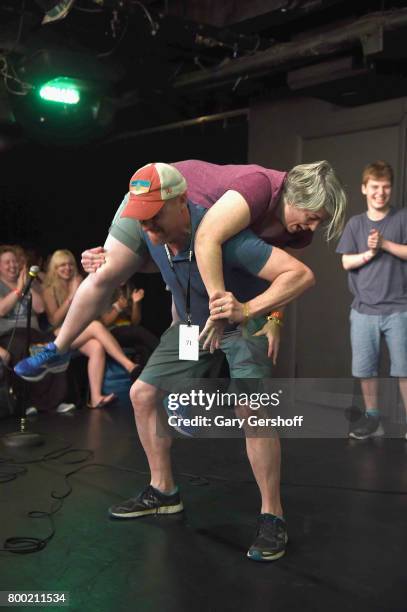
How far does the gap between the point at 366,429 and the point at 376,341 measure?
54 centimetres

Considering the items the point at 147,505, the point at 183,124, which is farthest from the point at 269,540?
the point at 183,124

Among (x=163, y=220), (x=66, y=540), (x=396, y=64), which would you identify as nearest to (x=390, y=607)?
(x=66, y=540)

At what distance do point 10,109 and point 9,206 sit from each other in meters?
1.30

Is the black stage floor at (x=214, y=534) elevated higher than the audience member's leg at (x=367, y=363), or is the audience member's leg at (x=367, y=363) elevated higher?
the audience member's leg at (x=367, y=363)

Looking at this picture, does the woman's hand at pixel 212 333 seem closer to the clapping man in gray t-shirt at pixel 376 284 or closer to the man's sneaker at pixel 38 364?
the man's sneaker at pixel 38 364

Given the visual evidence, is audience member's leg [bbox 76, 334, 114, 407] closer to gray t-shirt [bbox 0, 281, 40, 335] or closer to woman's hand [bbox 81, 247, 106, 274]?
gray t-shirt [bbox 0, 281, 40, 335]

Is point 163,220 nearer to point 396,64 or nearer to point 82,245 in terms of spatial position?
point 396,64

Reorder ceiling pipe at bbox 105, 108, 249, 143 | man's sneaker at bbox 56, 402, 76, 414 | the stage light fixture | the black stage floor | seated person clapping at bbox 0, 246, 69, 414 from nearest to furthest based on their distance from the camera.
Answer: the black stage floor
the stage light fixture
seated person clapping at bbox 0, 246, 69, 414
man's sneaker at bbox 56, 402, 76, 414
ceiling pipe at bbox 105, 108, 249, 143

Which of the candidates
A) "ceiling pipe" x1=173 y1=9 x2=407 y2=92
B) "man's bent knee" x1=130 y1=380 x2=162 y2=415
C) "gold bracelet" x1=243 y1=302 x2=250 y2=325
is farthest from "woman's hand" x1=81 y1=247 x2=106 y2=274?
"ceiling pipe" x1=173 y1=9 x2=407 y2=92

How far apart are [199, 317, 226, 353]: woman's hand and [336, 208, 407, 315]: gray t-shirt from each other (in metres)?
2.06

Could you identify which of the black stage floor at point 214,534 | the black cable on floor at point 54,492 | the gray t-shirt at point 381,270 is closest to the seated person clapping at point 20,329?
the black stage floor at point 214,534

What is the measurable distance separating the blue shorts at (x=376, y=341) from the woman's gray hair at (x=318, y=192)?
1852 mm

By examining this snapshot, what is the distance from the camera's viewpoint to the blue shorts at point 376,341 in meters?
3.90

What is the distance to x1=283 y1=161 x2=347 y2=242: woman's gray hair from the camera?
85.8 inches
